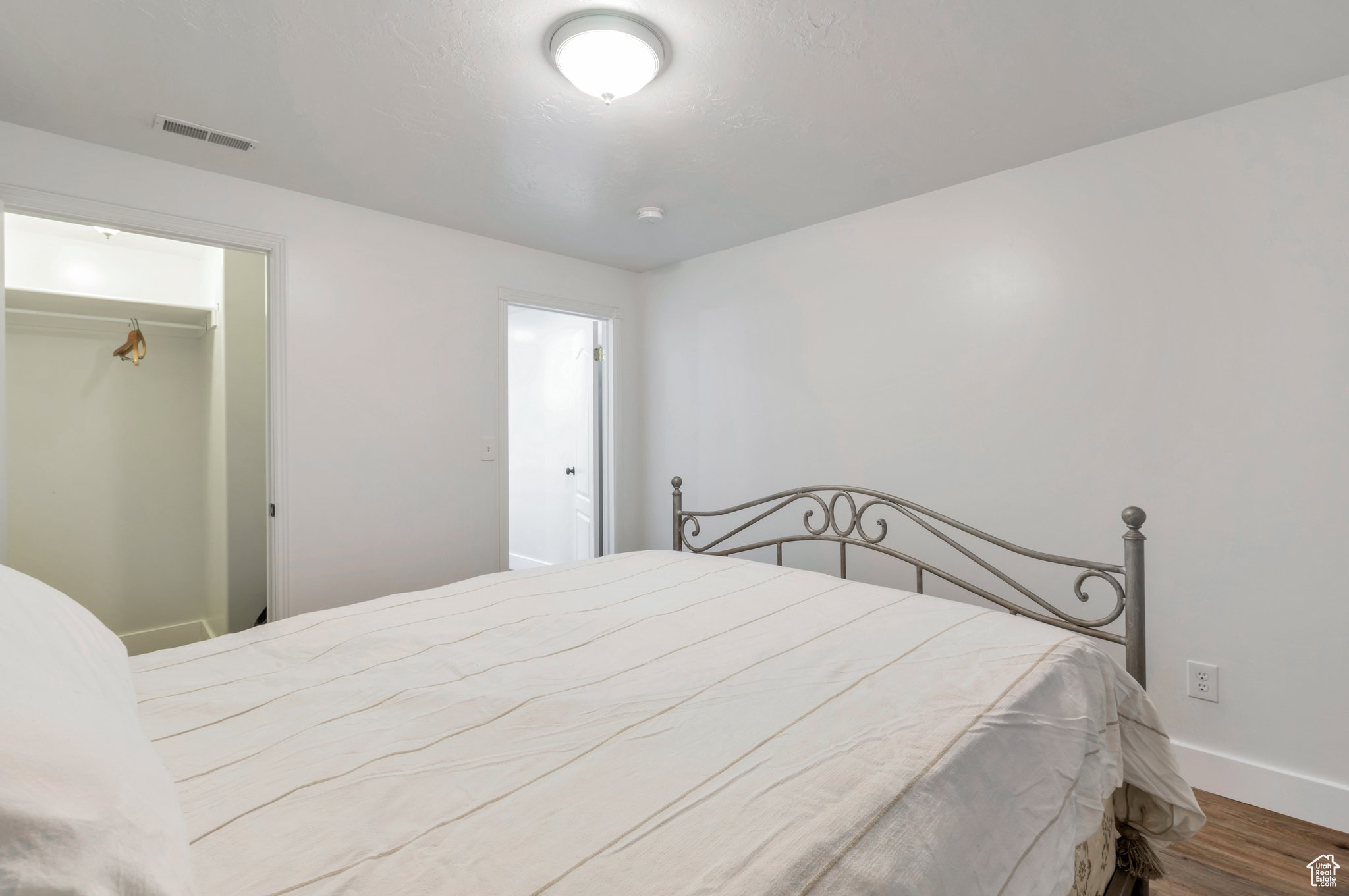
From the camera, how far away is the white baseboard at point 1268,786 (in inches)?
78.2

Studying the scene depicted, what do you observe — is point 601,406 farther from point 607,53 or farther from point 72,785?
point 72,785

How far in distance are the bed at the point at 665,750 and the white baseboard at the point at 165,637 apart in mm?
2980

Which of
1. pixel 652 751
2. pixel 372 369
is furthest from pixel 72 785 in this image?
pixel 372 369

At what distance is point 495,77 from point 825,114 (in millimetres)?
1092

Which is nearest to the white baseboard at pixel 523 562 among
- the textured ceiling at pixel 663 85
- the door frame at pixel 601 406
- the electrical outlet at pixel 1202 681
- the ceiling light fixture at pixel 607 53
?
the door frame at pixel 601 406

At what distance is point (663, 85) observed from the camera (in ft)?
6.38

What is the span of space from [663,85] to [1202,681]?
276cm

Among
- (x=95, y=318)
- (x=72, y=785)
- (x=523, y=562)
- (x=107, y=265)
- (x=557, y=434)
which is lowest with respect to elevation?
(x=523, y=562)

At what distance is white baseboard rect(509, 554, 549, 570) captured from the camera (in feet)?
16.8

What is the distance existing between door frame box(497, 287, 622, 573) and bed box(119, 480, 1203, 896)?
1.76 meters

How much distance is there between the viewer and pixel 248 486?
134 inches

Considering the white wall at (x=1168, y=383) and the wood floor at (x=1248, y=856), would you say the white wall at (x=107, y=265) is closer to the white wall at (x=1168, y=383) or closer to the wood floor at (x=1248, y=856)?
the white wall at (x=1168, y=383)

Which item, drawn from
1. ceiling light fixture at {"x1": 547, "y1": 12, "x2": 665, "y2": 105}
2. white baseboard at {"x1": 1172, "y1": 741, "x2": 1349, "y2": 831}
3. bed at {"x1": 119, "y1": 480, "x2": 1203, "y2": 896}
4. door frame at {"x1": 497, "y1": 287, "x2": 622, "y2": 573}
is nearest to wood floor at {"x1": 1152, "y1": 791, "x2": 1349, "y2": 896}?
white baseboard at {"x1": 1172, "y1": 741, "x2": 1349, "y2": 831}

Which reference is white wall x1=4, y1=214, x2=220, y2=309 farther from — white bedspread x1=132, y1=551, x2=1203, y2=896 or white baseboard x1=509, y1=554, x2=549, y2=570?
Result: white bedspread x1=132, y1=551, x2=1203, y2=896
